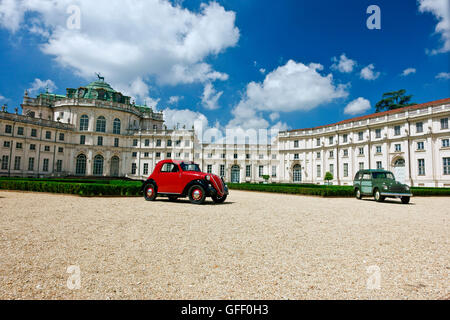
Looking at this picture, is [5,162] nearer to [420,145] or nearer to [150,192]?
[150,192]

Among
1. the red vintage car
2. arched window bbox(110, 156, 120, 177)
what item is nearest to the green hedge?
the red vintage car

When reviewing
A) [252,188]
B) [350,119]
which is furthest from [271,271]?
[350,119]

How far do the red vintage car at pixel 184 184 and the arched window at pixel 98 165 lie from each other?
41.9m

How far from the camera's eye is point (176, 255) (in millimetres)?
3785

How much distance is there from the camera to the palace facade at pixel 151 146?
36.3 m

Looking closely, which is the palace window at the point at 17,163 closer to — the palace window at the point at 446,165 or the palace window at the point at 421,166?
the palace window at the point at 421,166

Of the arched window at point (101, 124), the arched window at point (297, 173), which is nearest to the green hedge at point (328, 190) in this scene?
the arched window at point (297, 173)

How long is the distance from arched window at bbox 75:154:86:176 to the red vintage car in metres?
42.6

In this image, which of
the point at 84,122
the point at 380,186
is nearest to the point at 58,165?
the point at 84,122

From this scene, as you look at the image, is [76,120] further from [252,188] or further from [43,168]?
[252,188]

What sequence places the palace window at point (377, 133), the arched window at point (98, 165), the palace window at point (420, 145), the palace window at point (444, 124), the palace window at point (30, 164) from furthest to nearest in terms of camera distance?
the arched window at point (98, 165), the palace window at point (30, 164), the palace window at point (377, 133), the palace window at point (420, 145), the palace window at point (444, 124)

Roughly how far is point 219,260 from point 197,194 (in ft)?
23.2

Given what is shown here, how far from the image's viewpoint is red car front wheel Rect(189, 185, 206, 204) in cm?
1047
